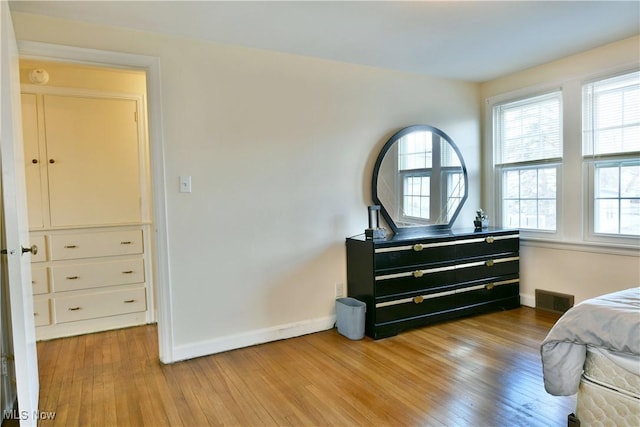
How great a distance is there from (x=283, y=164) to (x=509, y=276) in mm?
2462

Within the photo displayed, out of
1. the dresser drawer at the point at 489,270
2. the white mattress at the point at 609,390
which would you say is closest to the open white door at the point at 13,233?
the white mattress at the point at 609,390

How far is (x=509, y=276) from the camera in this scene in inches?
149

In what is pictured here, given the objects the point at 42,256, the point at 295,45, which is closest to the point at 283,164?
the point at 295,45

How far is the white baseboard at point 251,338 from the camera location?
9.16 ft

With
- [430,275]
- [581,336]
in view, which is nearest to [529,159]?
[430,275]

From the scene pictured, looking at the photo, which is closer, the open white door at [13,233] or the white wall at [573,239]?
the open white door at [13,233]

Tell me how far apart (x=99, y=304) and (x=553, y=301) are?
416 cm

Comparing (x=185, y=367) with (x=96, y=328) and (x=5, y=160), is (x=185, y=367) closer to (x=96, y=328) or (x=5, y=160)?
(x=96, y=328)

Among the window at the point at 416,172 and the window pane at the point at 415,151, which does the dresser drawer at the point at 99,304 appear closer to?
the window at the point at 416,172

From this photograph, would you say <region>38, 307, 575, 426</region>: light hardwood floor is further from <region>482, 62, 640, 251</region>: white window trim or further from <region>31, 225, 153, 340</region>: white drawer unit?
<region>482, 62, 640, 251</region>: white window trim

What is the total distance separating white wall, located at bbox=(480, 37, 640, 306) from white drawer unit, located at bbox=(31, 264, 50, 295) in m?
4.41

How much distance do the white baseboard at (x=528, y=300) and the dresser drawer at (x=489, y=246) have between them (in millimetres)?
Result: 475

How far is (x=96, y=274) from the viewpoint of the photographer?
11.2 ft

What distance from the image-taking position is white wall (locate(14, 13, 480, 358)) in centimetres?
275
